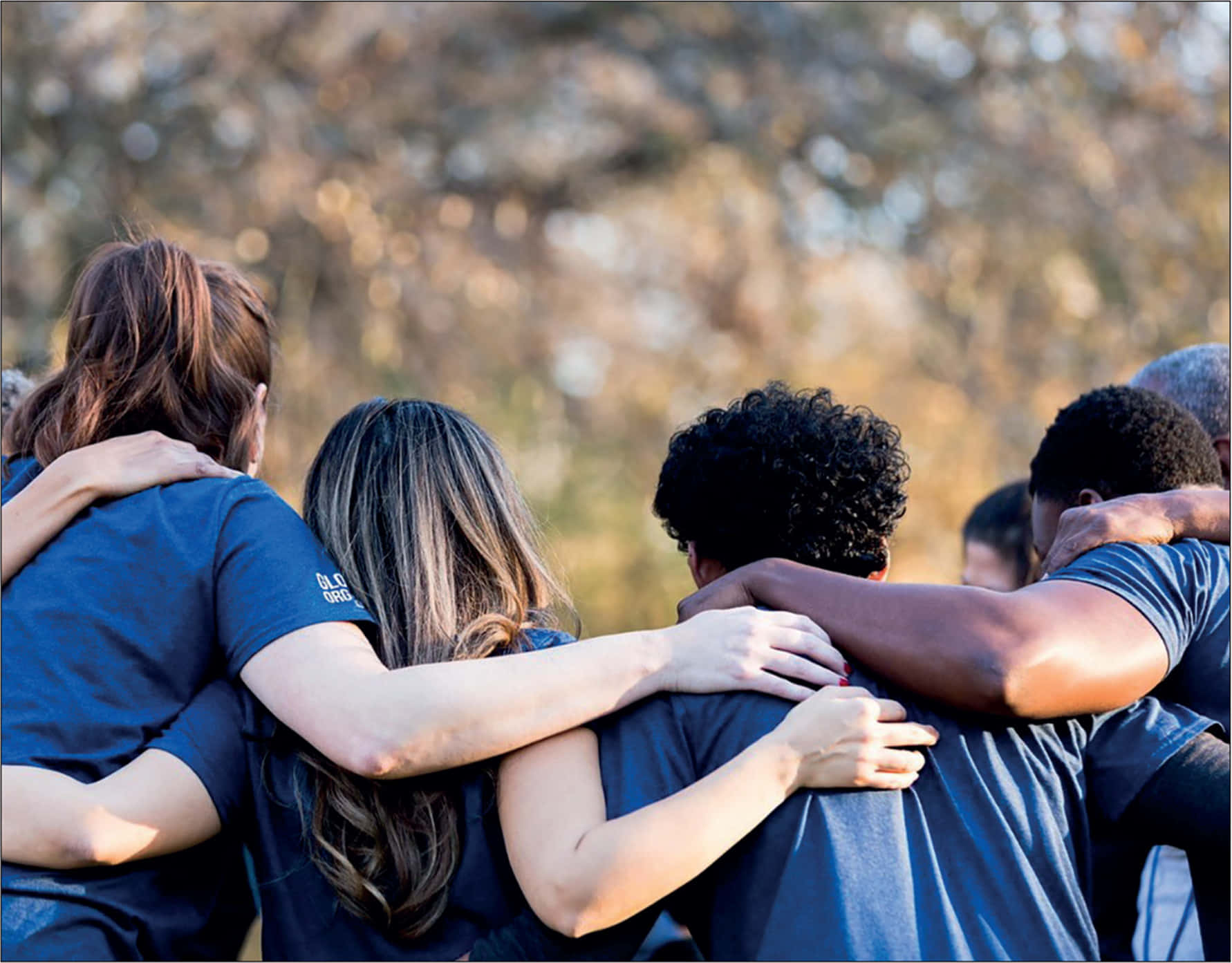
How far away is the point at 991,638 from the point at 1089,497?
0.81 m

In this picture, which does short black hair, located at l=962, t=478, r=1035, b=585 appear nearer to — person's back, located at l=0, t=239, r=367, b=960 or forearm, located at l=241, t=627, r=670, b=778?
forearm, located at l=241, t=627, r=670, b=778

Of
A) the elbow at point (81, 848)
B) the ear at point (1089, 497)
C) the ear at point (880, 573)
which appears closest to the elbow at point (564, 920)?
the elbow at point (81, 848)

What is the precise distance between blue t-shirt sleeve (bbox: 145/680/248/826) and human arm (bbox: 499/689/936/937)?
1.42 ft

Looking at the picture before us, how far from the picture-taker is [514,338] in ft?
33.0

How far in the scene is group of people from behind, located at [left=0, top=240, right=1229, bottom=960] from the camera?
2.12 metres

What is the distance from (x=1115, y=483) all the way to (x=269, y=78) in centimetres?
738

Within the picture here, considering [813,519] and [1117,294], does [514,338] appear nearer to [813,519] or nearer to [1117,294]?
[1117,294]

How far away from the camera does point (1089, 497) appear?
9.45 feet

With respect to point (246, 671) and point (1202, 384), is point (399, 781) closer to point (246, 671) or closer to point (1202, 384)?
point (246, 671)

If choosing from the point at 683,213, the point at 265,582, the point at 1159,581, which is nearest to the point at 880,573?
the point at 1159,581

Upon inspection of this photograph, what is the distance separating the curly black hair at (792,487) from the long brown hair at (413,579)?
1.04 ft

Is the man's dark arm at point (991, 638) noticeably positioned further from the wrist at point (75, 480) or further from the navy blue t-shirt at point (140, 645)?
the wrist at point (75, 480)

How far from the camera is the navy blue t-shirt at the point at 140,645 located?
2195 mm

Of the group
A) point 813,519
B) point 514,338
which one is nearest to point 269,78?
point 514,338
